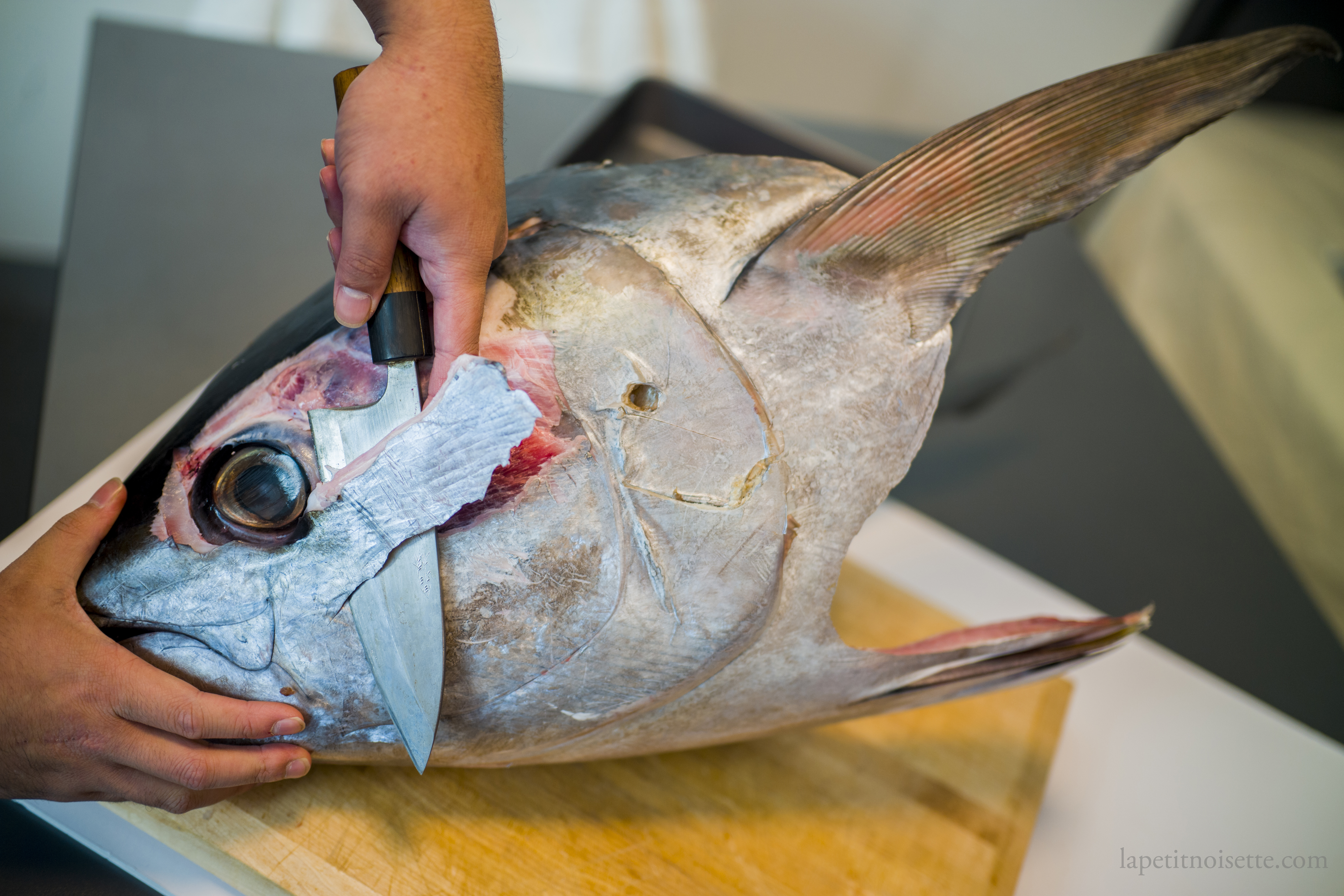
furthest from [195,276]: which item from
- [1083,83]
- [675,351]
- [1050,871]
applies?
[1050,871]

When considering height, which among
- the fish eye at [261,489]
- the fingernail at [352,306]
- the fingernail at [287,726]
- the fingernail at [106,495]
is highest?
the fingernail at [352,306]

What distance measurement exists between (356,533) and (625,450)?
0.23 meters

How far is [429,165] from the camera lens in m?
0.65

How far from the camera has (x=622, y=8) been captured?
110 inches

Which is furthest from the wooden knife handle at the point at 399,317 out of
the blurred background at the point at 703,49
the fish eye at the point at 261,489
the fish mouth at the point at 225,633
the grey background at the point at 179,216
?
the grey background at the point at 179,216

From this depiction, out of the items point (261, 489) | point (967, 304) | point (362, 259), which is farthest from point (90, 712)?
point (967, 304)

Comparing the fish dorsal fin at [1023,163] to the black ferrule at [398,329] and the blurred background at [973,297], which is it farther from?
the blurred background at [973,297]

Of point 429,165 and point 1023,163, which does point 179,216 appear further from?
point 1023,163

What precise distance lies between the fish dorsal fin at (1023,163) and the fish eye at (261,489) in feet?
1.50

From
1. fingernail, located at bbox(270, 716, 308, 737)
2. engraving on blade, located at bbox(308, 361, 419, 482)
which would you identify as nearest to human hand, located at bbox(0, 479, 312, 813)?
fingernail, located at bbox(270, 716, 308, 737)

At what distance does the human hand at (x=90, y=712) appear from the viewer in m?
0.70

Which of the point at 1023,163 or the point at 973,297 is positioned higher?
the point at 1023,163

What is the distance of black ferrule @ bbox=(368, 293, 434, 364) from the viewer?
2.28ft

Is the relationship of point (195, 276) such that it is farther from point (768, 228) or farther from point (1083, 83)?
point (1083, 83)
